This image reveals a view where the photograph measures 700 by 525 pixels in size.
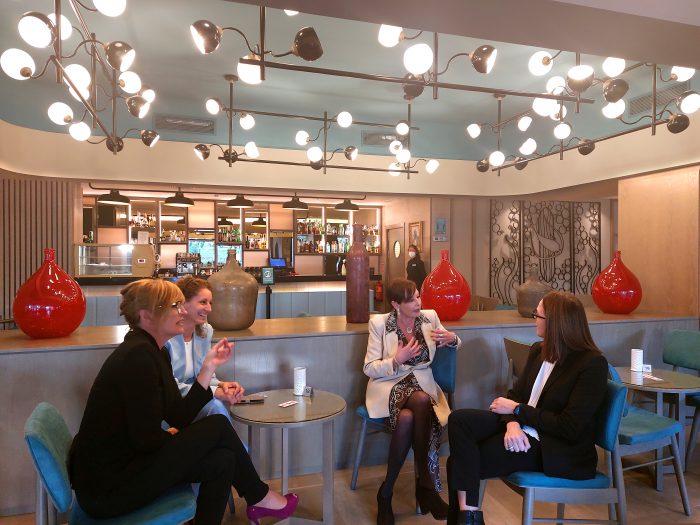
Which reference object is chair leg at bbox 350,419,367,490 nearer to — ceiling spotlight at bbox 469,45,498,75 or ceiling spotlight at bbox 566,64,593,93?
ceiling spotlight at bbox 469,45,498,75

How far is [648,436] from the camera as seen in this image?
268cm

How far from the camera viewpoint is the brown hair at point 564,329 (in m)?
2.24

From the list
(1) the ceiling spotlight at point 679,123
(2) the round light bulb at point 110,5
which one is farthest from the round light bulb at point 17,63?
(1) the ceiling spotlight at point 679,123

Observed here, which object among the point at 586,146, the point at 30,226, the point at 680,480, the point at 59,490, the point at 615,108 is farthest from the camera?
the point at 30,226

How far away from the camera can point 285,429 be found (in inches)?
95.7

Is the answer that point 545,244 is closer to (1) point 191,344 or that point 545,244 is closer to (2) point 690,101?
(2) point 690,101

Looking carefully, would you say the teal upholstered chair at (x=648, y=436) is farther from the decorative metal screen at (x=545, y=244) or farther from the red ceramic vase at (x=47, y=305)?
the decorative metal screen at (x=545, y=244)

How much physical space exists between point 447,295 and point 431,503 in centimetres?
157

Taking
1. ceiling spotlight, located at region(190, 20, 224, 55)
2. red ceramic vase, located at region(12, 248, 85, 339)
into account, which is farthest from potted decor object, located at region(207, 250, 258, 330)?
ceiling spotlight, located at region(190, 20, 224, 55)

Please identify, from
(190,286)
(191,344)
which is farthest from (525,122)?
(191,344)

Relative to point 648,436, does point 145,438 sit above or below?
above

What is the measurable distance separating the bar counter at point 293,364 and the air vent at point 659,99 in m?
2.85

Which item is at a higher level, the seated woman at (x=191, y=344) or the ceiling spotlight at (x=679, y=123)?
the ceiling spotlight at (x=679, y=123)

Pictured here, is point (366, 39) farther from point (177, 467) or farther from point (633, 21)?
point (177, 467)
